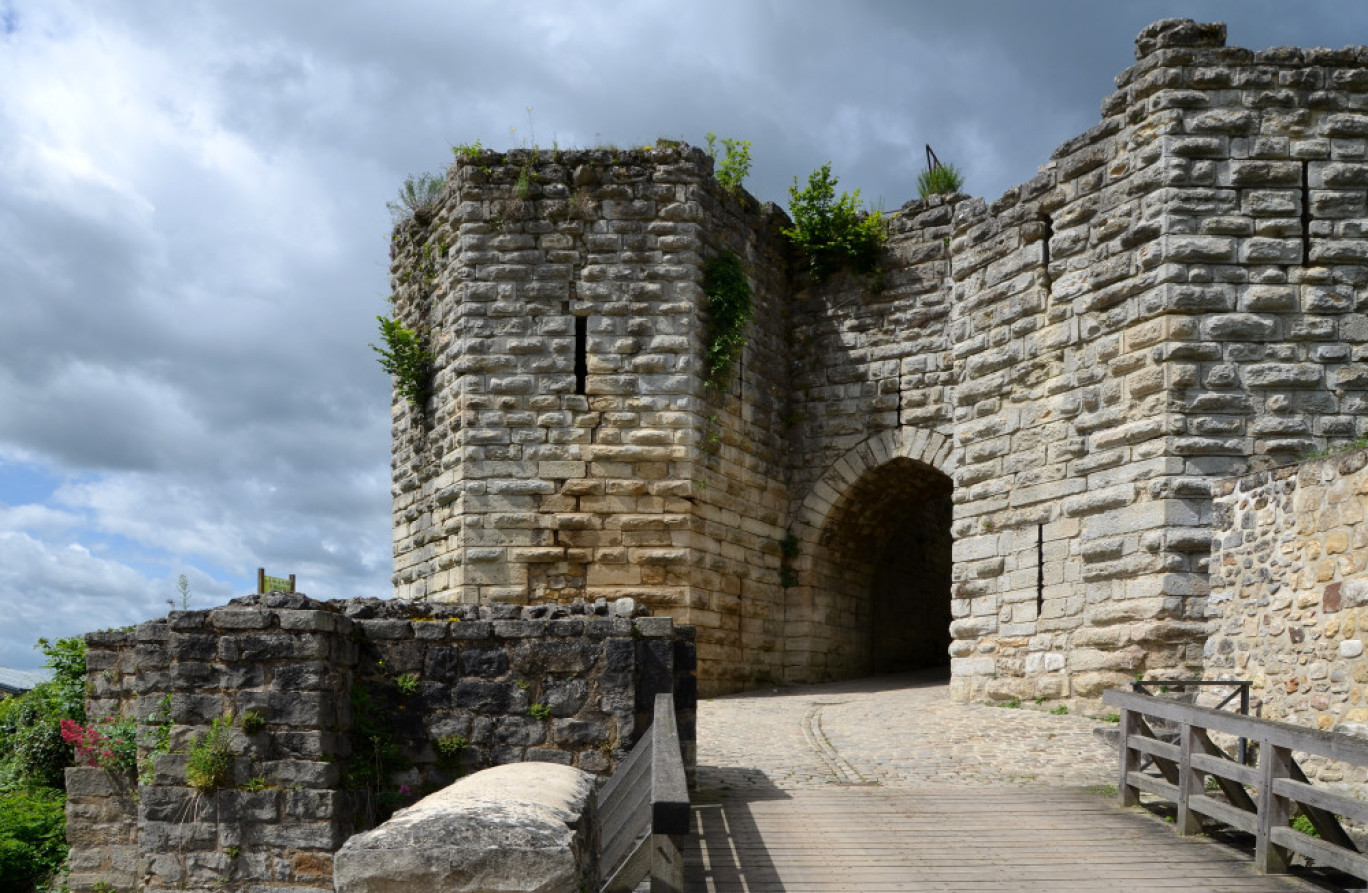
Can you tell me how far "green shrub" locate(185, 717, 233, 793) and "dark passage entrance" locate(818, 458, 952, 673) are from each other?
909 centimetres

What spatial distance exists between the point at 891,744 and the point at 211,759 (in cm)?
512

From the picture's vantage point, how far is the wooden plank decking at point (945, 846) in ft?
20.5

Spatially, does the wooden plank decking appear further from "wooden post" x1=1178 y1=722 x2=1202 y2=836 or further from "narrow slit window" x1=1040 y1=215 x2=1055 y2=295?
"narrow slit window" x1=1040 y1=215 x2=1055 y2=295

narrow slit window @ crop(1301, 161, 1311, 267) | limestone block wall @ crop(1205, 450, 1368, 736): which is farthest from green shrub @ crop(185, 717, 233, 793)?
narrow slit window @ crop(1301, 161, 1311, 267)

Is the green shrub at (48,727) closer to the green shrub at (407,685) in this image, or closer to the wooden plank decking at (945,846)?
the green shrub at (407,685)

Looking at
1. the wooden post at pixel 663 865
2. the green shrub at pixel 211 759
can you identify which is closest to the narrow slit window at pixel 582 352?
the green shrub at pixel 211 759

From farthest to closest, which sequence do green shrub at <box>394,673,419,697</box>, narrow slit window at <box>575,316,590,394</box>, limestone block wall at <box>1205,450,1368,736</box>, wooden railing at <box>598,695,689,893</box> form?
narrow slit window at <box>575,316,590,394</box> < limestone block wall at <box>1205,450,1368,736</box> < green shrub at <box>394,673,419,697</box> < wooden railing at <box>598,695,689,893</box>

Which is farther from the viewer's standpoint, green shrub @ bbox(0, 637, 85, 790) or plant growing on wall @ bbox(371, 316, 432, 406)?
plant growing on wall @ bbox(371, 316, 432, 406)

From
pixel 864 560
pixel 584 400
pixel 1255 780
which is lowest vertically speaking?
pixel 1255 780

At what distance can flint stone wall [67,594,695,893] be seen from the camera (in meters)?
7.37

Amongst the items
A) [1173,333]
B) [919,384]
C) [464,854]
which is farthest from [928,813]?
[919,384]

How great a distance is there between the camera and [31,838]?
10328 millimetres

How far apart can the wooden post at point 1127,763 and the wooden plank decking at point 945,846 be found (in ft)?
0.41

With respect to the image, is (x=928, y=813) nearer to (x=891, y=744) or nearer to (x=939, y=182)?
(x=891, y=744)
